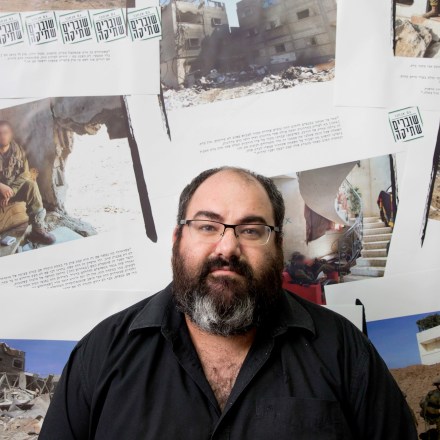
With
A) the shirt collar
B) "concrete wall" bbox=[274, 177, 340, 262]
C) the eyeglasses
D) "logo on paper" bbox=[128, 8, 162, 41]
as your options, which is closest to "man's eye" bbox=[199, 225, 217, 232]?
the eyeglasses

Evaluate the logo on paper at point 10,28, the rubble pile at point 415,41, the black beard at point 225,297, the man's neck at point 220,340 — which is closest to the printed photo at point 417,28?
the rubble pile at point 415,41

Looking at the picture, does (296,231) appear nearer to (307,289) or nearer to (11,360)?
(307,289)

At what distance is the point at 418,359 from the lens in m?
1.23

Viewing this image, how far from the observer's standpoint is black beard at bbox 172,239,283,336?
92 centimetres

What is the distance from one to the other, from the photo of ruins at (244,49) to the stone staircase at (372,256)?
0.41 meters

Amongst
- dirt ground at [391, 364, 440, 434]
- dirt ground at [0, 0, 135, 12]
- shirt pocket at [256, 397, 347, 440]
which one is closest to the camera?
shirt pocket at [256, 397, 347, 440]

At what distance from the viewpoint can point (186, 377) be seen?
90cm

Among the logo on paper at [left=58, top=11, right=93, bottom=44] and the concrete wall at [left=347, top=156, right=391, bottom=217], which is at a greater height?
the logo on paper at [left=58, top=11, right=93, bottom=44]

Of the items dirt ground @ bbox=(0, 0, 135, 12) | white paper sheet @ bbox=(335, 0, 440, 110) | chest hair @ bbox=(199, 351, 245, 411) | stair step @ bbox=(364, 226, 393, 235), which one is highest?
dirt ground @ bbox=(0, 0, 135, 12)

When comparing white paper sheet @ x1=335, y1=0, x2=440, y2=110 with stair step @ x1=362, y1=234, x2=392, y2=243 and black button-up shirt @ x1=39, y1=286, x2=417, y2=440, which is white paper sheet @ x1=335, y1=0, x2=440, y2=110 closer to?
stair step @ x1=362, y1=234, x2=392, y2=243

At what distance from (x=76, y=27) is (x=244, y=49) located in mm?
423

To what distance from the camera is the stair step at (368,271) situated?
1.21 metres

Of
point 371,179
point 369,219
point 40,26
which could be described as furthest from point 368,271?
point 40,26

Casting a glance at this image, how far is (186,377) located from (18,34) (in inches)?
36.0
